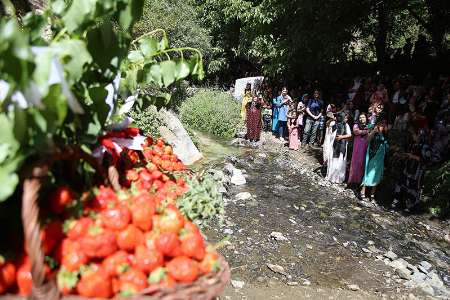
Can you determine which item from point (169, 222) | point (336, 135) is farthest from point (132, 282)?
point (336, 135)

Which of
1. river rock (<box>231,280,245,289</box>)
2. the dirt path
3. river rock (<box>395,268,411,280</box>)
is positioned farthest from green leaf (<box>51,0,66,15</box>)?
river rock (<box>395,268,411,280</box>)

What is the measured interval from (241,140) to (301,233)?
7.19 m

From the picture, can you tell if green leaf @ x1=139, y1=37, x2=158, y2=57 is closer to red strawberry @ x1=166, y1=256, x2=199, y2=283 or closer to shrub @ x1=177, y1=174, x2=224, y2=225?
shrub @ x1=177, y1=174, x2=224, y2=225

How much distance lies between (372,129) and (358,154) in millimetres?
631

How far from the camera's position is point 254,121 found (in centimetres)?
1330

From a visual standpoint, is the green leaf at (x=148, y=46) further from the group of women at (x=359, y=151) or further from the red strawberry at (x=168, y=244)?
the group of women at (x=359, y=151)

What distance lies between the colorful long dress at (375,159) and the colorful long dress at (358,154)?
376mm

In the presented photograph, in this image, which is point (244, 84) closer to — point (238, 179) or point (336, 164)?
point (336, 164)

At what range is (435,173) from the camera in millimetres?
8680

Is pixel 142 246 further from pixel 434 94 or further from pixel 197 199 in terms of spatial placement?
pixel 434 94

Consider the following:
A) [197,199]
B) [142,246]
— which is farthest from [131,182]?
[142,246]

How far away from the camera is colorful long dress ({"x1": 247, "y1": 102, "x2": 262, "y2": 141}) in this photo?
43.6ft

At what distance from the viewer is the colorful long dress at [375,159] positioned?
321 inches

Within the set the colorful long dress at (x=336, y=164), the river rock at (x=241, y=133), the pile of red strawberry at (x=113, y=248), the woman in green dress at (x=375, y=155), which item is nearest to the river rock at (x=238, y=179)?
the colorful long dress at (x=336, y=164)
